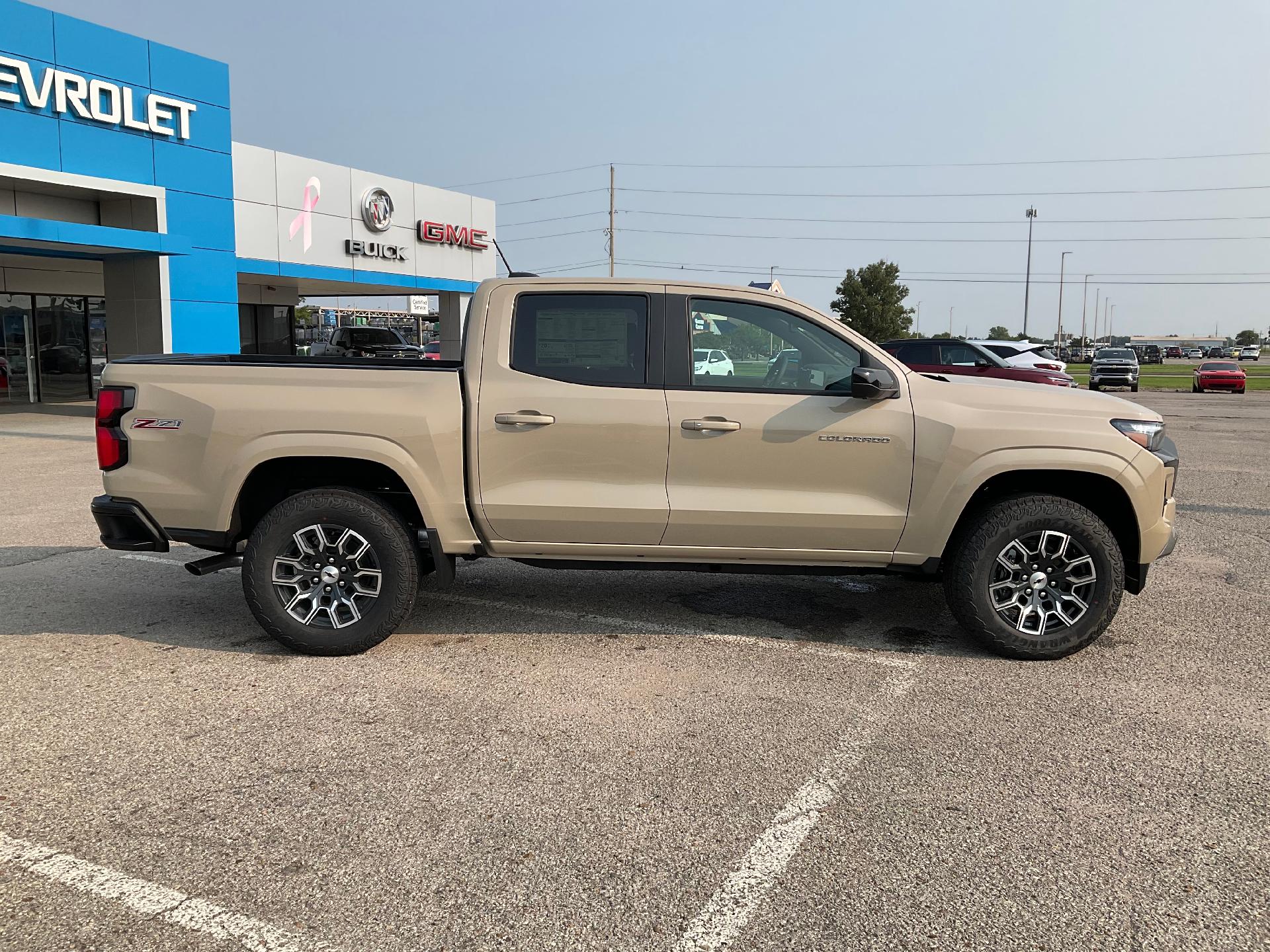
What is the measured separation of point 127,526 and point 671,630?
3.00 meters

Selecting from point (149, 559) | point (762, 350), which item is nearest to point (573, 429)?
point (762, 350)

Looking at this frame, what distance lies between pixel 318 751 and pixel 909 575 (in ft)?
10.5

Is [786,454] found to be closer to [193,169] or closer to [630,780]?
[630,780]

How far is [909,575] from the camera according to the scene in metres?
5.33

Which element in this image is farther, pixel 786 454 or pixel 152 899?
pixel 786 454

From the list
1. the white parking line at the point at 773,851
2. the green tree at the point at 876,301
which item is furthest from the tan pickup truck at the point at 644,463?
the green tree at the point at 876,301

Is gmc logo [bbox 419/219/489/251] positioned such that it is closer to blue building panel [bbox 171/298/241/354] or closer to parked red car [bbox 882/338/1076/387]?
blue building panel [bbox 171/298/241/354]

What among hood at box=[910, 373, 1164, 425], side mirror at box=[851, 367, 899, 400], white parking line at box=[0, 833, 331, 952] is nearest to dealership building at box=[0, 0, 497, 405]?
white parking line at box=[0, 833, 331, 952]

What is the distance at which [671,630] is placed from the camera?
5.55m

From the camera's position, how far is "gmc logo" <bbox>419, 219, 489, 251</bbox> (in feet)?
97.8

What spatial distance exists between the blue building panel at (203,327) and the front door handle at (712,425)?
1760 centimetres

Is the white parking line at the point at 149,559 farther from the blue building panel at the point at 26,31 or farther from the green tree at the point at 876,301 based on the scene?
the green tree at the point at 876,301

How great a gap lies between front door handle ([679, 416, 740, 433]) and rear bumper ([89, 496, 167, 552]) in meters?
2.81

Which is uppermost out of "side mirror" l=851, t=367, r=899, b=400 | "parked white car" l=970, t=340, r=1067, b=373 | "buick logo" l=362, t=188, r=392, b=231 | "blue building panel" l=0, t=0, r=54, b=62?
"blue building panel" l=0, t=0, r=54, b=62
